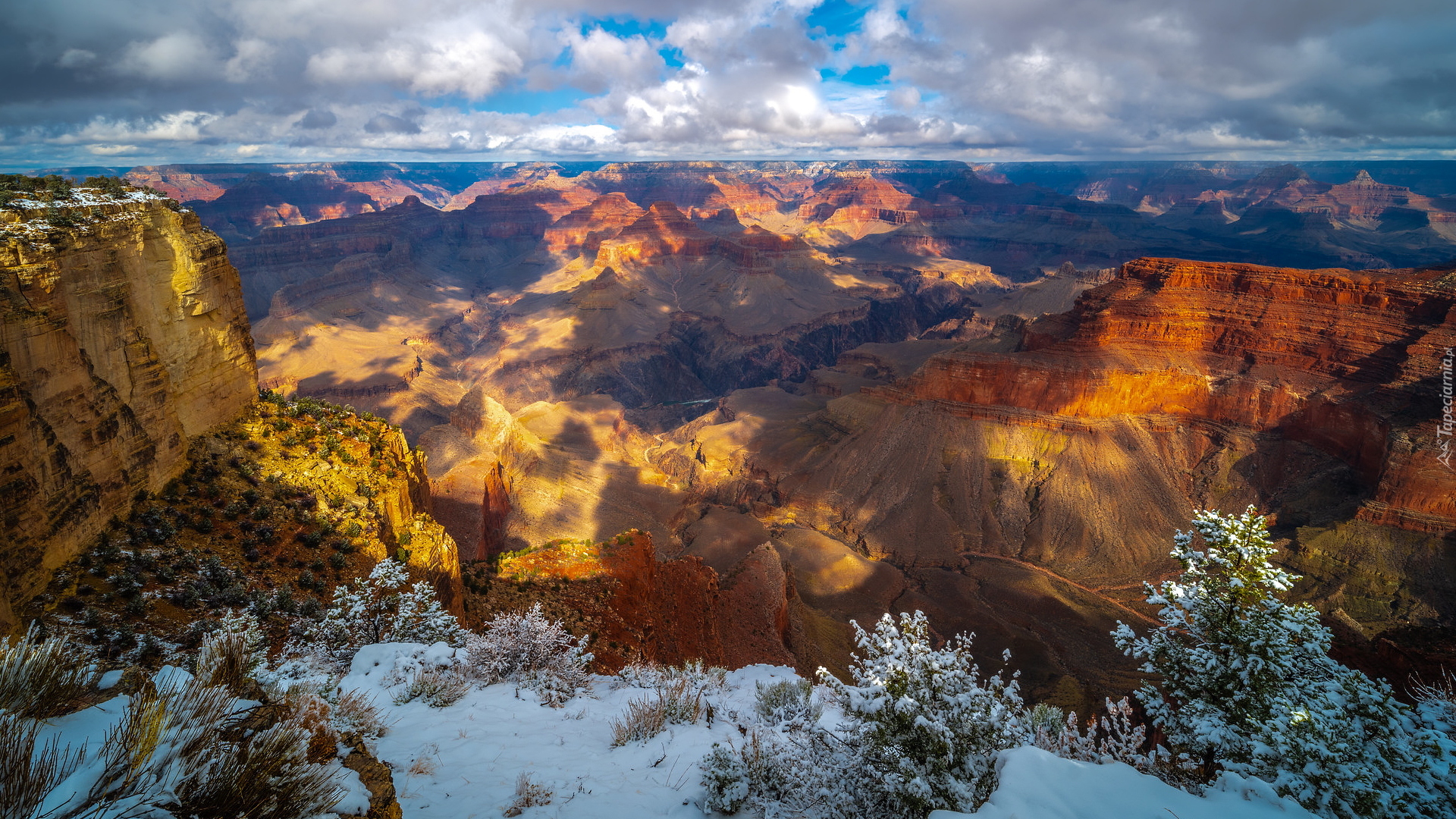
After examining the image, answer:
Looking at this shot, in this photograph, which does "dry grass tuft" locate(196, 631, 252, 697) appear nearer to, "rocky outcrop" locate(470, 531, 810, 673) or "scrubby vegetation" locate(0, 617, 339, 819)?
"scrubby vegetation" locate(0, 617, 339, 819)

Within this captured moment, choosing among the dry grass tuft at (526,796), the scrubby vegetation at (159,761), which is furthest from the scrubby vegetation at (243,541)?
the scrubby vegetation at (159,761)

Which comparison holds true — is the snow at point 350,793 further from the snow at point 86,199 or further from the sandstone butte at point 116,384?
the snow at point 86,199

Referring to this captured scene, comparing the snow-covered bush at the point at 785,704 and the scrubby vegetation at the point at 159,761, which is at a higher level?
the scrubby vegetation at the point at 159,761

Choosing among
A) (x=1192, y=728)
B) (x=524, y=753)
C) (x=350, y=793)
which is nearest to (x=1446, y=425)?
(x=1192, y=728)

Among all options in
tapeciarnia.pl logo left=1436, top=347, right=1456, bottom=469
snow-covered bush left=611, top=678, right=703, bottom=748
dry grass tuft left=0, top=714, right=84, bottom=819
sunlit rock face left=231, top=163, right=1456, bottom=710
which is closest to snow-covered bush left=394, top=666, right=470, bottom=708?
snow-covered bush left=611, top=678, right=703, bottom=748

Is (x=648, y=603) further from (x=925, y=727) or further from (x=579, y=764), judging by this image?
(x=925, y=727)

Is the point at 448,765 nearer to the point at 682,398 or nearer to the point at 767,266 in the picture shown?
the point at 682,398
